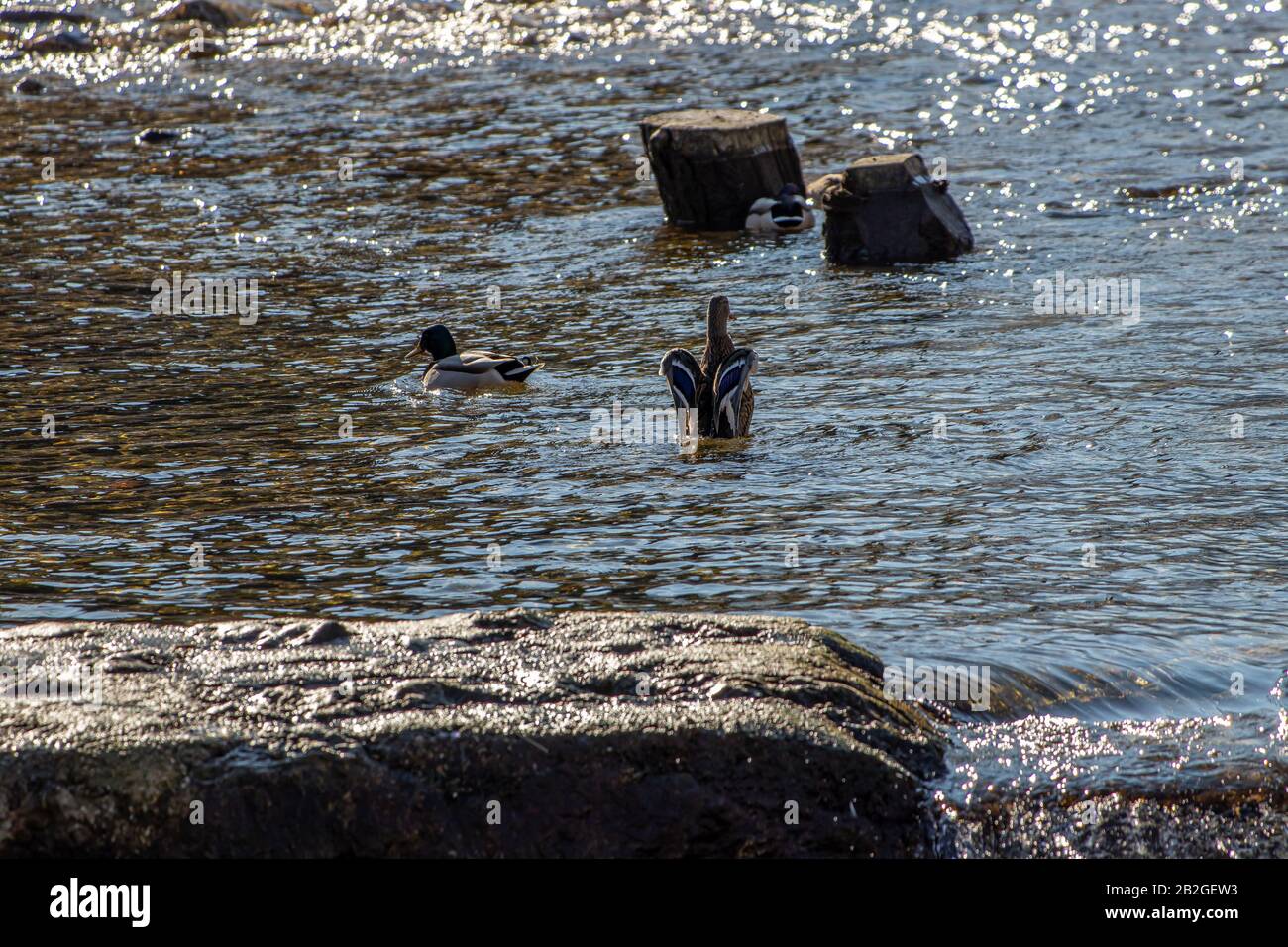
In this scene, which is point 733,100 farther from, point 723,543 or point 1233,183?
point 723,543

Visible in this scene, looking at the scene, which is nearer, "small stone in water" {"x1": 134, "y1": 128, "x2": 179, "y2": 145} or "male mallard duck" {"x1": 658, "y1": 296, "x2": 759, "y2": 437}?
"male mallard duck" {"x1": 658, "y1": 296, "x2": 759, "y2": 437}

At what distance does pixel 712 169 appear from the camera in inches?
664

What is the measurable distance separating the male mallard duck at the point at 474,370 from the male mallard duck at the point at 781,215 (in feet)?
16.9

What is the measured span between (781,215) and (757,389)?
552cm

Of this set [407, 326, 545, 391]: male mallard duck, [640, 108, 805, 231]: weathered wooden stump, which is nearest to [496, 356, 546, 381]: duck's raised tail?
[407, 326, 545, 391]: male mallard duck

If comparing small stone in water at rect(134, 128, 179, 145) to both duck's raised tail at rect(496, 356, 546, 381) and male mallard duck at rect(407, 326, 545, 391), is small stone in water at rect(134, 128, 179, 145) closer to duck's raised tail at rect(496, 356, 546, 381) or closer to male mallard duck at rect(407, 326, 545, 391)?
male mallard duck at rect(407, 326, 545, 391)

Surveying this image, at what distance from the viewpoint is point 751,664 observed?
18.2 feet

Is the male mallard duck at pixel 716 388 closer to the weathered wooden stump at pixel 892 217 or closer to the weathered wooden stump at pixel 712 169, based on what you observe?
the weathered wooden stump at pixel 892 217

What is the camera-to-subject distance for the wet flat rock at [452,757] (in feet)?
16.0

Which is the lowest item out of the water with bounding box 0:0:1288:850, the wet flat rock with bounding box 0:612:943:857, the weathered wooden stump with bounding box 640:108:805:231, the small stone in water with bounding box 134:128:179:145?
the wet flat rock with bounding box 0:612:943:857

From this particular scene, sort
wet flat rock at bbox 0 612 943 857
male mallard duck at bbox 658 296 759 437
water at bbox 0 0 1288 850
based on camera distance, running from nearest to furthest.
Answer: wet flat rock at bbox 0 612 943 857 → water at bbox 0 0 1288 850 → male mallard duck at bbox 658 296 759 437

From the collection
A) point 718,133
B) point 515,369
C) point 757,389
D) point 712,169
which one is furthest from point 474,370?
point 718,133

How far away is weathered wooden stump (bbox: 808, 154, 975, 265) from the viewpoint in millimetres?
14992

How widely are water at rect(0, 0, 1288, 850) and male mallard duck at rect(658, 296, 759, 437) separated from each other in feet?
0.71
